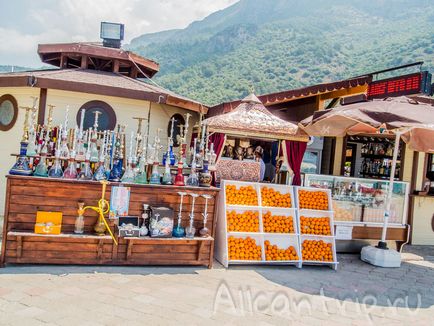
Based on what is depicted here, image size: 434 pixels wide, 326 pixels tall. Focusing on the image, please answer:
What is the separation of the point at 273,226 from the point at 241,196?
71cm

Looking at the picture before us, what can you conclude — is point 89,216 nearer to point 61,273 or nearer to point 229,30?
point 61,273

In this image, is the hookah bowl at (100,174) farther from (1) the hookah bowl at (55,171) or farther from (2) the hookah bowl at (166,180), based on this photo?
(2) the hookah bowl at (166,180)

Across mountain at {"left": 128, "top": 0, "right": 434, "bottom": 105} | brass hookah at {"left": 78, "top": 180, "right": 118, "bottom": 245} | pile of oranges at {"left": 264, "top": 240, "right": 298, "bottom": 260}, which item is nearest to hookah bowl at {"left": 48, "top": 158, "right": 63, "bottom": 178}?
brass hookah at {"left": 78, "top": 180, "right": 118, "bottom": 245}

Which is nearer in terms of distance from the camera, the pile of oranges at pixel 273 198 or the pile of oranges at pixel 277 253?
the pile of oranges at pixel 277 253

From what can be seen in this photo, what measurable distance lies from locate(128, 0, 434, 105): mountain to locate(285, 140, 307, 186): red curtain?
22172mm

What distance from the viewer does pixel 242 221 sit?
6230mm

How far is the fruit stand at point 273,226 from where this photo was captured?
613cm

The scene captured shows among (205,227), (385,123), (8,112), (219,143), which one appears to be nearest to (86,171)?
(205,227)

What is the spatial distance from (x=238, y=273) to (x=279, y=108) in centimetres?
695

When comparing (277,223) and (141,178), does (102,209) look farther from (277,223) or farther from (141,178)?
(277,223)

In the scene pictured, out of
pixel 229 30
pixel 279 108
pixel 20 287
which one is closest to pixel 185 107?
pixel 279 108

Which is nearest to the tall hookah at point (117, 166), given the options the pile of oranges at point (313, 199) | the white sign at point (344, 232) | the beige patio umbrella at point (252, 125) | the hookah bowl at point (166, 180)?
the hookah bowl at point (166, 180)

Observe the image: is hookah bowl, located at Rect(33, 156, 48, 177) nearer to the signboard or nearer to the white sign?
the white sign

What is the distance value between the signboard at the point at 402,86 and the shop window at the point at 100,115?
5637 millimetres
